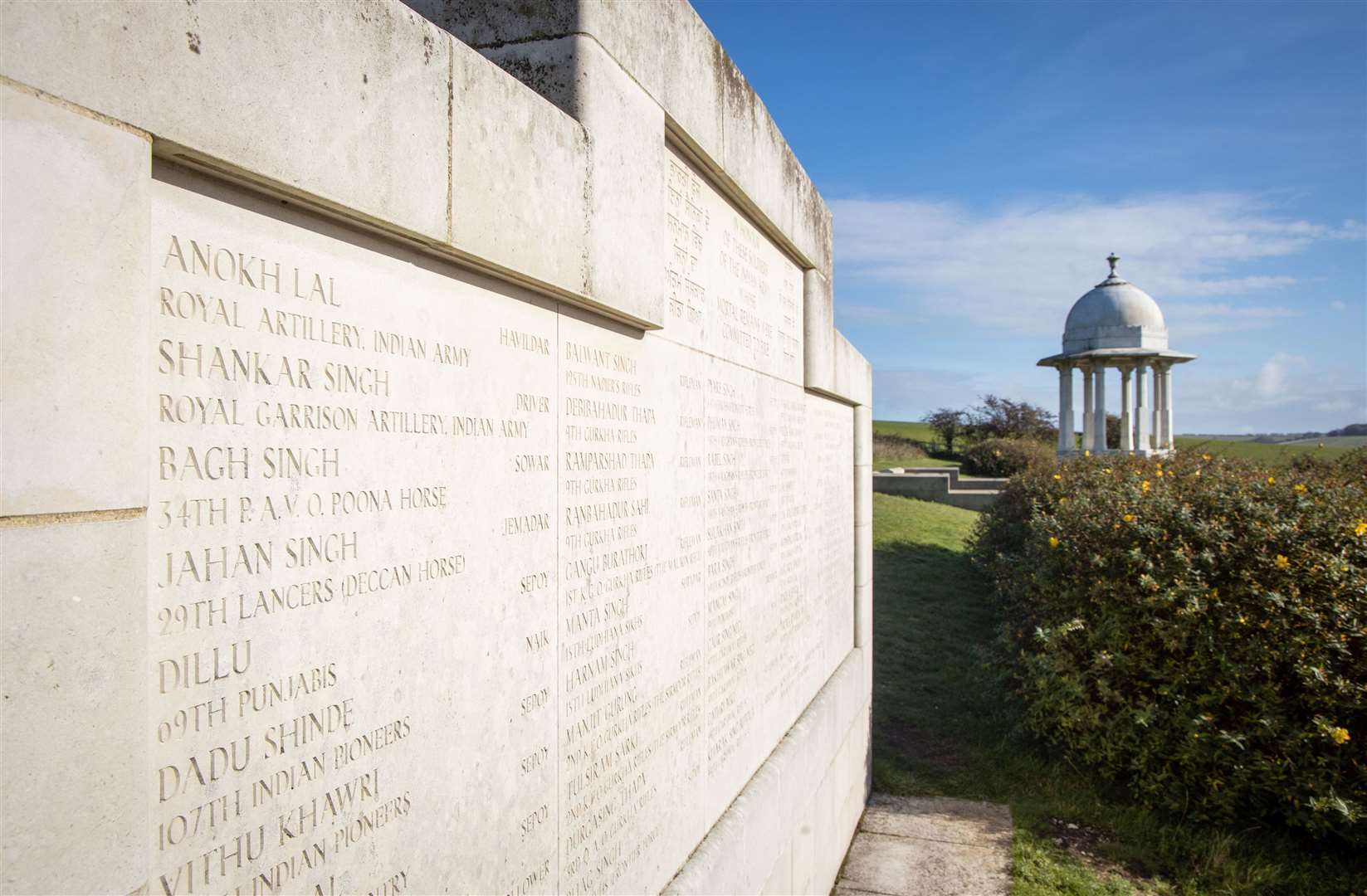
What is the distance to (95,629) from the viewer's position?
3.59 feet

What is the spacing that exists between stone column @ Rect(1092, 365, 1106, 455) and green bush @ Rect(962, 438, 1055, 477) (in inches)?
55.2

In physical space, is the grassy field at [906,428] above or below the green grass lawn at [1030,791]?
above

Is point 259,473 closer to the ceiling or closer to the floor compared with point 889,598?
closer to the ceiling

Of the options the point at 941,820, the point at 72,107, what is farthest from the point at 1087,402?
the point at 72,107

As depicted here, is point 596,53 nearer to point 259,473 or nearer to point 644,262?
point 644,262

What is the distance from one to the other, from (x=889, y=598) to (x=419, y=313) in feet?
35.5

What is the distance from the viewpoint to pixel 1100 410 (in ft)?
88.9

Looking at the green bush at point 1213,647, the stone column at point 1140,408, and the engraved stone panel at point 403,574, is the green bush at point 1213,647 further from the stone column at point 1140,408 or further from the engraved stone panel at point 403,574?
the stone column at point 1140,408

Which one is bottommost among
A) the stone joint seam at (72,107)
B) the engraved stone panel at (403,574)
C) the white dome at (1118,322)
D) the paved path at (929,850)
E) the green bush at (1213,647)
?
the paved path at (929,850)

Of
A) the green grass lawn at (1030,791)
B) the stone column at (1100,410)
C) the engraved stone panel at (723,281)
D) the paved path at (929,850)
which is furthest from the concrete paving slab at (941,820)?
the stone column at (1100,410)

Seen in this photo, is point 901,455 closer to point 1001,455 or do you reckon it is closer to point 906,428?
point 1001,455

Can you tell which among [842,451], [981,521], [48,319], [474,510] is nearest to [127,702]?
[48,319]

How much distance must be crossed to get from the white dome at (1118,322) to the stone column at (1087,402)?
2.45 feet

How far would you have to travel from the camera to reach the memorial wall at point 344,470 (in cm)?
107
